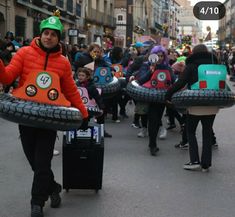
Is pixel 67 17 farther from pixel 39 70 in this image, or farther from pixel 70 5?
pixel 39 70

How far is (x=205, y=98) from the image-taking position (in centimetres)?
682

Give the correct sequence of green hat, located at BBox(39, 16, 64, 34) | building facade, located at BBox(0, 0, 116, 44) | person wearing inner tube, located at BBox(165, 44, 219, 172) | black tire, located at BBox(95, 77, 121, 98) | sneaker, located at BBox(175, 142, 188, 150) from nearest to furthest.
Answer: green hat, located at BBox(39, 16, 64, 34), person wearing inner tube, located at BBox(165, 44, 219, 172), sneaker, located at BBox(175, 142, 188, 150), black tire, located at BBox(95, 77, 121, 98), building facade, located at BBox(0, 0, 116, 44)

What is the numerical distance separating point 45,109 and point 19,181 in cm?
207

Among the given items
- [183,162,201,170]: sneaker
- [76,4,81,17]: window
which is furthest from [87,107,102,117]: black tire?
[76,4,81,17]: window

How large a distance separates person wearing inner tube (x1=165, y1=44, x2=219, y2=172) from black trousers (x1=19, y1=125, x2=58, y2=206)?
8.71 ft

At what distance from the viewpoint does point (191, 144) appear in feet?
23.6

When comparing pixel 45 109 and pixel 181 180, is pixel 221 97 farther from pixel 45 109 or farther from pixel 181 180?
pixel 45 109

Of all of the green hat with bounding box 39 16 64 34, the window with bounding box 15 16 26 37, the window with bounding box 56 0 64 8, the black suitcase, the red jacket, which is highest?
the window with bounding box 56 0 64 8

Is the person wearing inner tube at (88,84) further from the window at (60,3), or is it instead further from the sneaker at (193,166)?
the window at (60,3)

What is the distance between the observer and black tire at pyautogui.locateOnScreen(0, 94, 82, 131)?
4.58 m

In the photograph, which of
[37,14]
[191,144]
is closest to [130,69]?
[191,144]

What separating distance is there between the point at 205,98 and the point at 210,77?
12.1 inches

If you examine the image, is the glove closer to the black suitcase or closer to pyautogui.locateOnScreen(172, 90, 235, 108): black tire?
the black suitcase

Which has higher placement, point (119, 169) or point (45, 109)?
point (45, 109)
